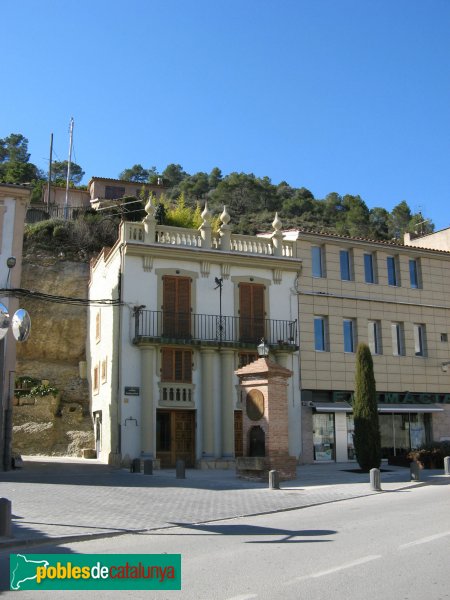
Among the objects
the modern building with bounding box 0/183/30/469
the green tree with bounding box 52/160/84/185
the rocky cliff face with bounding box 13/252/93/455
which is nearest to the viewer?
the modern building with bounding box 0/183/30/469

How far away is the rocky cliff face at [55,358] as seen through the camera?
103 feet

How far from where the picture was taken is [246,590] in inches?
276

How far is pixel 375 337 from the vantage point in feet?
103

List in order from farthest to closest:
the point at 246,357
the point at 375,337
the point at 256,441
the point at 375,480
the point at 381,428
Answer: the point at 375,337 < the point at 381,428 < the point at 246,357 < the point at 256,441 < the point at 375,480

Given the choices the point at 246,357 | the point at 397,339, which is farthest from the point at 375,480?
the point at 397,339

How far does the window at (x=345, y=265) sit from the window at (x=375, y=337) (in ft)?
7.99

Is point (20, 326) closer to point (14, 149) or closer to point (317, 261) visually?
point (317, 261)

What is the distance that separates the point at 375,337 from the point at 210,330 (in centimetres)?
853

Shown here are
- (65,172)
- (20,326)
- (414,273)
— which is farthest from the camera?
Result: (65,172)

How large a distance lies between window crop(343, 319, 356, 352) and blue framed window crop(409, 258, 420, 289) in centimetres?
421

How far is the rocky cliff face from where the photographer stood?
103 feet

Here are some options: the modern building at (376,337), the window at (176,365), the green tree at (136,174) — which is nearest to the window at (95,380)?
the window at (176,365)

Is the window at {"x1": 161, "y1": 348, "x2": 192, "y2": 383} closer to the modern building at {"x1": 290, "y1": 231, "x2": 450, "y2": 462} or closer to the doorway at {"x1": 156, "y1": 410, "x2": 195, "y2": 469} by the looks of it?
the doorway at {"x1": 156, "y1": 410, "x2": 195, "y2": 469}

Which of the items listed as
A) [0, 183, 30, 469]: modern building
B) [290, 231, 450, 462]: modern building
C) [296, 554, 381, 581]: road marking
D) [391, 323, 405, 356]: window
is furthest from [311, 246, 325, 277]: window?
[296, 554, 381, 581]: road marking
